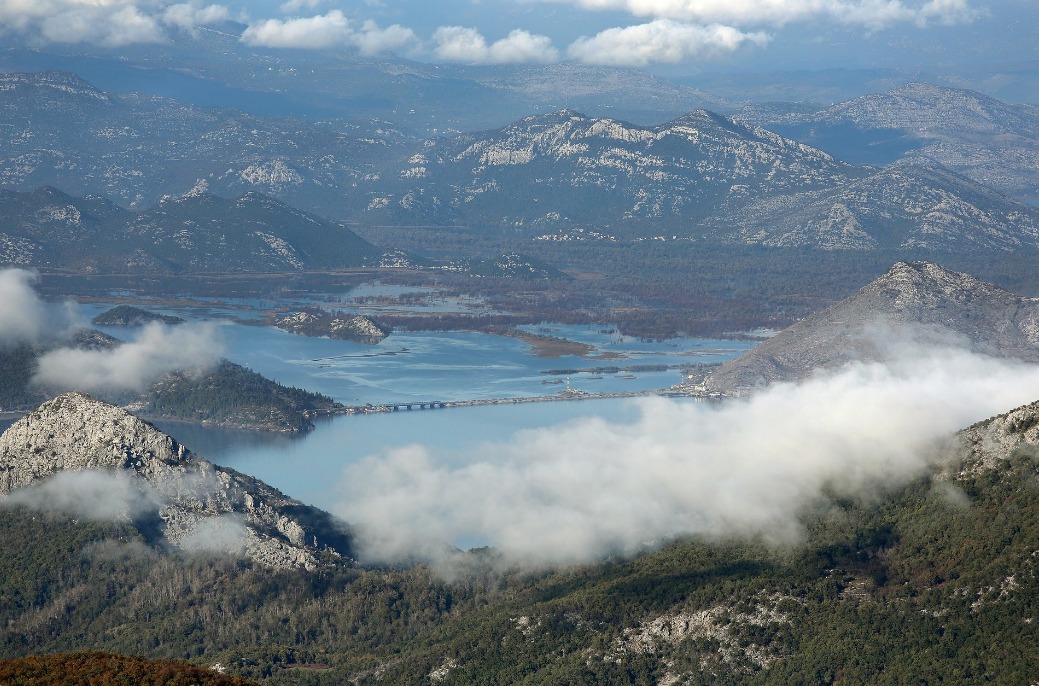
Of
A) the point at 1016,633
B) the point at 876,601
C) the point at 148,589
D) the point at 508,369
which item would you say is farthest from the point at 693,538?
the point at 508,369

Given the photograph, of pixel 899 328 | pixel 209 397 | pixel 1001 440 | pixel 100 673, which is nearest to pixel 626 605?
pixel 1001 440

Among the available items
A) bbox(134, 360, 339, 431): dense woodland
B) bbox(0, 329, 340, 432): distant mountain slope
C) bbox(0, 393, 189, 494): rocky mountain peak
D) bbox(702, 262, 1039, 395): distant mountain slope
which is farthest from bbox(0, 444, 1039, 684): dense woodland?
bbox(702, 262, 1039, 395): distant mountain slope

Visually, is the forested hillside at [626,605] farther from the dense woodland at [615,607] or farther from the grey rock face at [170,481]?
the grey rock face at [170,481]

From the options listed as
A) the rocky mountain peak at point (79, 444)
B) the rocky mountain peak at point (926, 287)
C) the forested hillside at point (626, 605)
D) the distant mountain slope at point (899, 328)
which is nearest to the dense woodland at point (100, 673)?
the forested hillside at point (626, 605)

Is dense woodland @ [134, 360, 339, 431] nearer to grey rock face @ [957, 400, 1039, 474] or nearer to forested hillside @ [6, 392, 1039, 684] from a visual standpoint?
forested hillside @ [6, 392, 1039, 684]

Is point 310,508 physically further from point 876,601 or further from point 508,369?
point 508,369

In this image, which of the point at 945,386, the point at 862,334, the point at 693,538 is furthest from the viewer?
the point at 862,334
